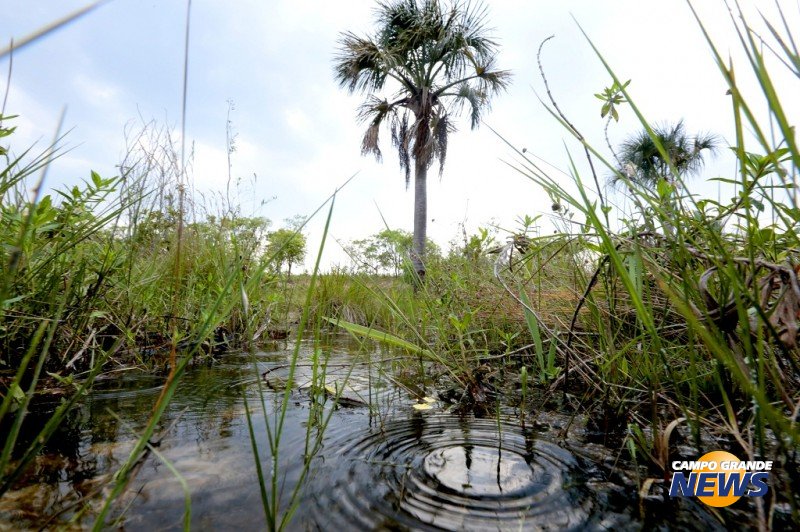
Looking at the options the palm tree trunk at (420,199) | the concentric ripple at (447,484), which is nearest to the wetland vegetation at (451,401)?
the concentric ripple at (447,484)

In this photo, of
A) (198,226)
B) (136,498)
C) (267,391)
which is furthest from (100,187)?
(198,226)

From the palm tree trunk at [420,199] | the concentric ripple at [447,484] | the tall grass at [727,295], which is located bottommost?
the concentric ripple at [447,484]

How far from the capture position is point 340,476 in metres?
1.12

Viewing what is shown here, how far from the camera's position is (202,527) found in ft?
2.98

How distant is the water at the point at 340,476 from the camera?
93 centimetres

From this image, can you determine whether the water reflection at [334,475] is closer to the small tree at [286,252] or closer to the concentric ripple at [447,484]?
the concentric ripple at [447,484]

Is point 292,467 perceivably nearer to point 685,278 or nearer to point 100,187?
point 685,278

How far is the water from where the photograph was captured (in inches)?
36.6

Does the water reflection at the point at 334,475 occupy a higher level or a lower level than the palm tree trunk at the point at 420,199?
lower

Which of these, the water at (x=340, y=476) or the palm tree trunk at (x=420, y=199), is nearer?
the water at (x=340, y=476)

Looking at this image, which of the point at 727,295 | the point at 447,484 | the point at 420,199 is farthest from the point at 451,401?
the point at 420,199

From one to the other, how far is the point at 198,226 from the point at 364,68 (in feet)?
45.1

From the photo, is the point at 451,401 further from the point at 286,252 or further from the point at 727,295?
the point at 286,252

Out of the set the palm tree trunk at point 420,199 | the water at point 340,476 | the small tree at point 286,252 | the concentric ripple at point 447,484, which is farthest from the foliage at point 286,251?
the palm tree trunk at point 420,199
